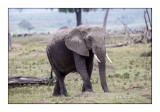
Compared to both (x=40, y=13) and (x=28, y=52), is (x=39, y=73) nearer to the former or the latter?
(x=28, y=52)

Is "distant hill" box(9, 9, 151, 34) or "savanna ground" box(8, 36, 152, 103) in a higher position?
"distant hill" box(9, 9, 151, 34)

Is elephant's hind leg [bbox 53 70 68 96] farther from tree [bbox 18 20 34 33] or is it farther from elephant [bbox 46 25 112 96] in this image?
tree [bbox 18 20 34 33]

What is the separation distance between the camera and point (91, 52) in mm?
10031

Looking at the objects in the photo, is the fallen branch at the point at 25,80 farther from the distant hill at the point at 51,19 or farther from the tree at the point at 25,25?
the tree at the point at 25,25

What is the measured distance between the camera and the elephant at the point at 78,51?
955cm

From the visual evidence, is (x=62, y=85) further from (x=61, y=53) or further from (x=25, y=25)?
(x=25, y=25)

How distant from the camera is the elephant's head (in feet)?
31.1

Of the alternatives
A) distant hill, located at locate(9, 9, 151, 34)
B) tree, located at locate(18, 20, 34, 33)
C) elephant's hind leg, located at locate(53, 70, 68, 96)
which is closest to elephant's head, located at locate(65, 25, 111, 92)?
elephant's hind leg, located at locate(53, 70, 68, 96)

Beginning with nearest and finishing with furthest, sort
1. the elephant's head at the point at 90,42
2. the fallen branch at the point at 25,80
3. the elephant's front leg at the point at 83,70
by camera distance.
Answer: the elephant's head at the point at 90,42, the elephant's front leg at the point at 83,70, the fallen branch at the point at 25,80

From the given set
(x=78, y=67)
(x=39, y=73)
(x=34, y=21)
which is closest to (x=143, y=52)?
(x=39, y=73)

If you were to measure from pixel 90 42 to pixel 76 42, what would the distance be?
47 cm

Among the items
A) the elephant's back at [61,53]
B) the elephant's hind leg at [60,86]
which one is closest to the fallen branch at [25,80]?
the elephant's hind leg at [60,86]

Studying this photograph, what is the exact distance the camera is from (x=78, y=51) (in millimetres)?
9812

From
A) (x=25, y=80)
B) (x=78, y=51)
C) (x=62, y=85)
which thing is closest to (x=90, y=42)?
(x=78, y=51)
